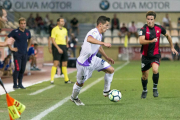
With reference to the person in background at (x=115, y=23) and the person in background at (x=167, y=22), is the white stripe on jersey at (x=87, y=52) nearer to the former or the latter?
the person in background at (x=115, y=23)

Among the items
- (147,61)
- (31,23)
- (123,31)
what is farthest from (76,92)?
(123,31)

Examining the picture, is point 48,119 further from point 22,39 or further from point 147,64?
point 22,39

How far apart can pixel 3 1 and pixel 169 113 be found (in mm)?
26128

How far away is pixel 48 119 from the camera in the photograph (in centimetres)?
602

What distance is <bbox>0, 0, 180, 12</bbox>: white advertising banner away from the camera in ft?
104

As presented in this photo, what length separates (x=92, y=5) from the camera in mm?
32094

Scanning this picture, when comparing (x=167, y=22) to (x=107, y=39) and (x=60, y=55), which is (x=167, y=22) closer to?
(x=107, y=39)

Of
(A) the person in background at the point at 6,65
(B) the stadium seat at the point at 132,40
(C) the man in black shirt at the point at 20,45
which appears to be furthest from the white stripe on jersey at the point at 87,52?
(B) the stadium seat at the point at 132,40

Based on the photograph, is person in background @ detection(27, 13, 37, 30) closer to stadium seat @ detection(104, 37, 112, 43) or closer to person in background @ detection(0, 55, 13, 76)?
stadium seat @ detection(104, 37, 112, 43)

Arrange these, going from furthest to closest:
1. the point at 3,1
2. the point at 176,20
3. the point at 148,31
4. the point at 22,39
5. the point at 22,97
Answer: the point at 176,20
the point at 3,1
the point at 22,39
the point at 22,97
the point at 148,31

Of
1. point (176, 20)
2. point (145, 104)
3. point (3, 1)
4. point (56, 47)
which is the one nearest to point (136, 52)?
point (176, 20)

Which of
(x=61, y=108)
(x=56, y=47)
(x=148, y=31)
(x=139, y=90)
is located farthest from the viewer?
(x=56, y=47)

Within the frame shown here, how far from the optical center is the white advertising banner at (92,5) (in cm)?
3180

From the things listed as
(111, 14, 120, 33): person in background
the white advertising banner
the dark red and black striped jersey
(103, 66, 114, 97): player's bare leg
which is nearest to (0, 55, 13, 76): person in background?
(103, 66, 114, 97): player's bare leg
